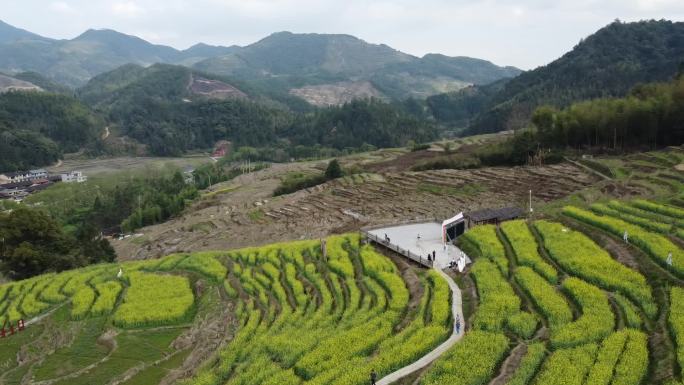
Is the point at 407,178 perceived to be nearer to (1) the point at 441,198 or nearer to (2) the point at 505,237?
(1) the point at 441,198

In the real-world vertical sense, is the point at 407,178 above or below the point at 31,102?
below

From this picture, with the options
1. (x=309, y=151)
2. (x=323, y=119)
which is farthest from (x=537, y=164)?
(x=323, y=119)

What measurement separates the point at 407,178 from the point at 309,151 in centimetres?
7711

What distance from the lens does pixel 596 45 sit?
161625 millimetres

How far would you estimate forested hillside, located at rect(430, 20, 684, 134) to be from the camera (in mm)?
132250

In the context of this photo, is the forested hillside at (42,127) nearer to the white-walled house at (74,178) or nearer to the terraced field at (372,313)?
the white-walled house at (74,178)

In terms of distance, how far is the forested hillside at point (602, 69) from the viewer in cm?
13225

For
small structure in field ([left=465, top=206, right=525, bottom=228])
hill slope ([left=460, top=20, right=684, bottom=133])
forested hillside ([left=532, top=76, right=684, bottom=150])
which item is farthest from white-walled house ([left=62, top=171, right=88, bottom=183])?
hill slope ([left=460, top=20, right=684, bottom=133])

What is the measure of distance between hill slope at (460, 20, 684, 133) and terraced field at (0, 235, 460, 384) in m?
110

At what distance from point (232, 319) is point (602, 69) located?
15122cm

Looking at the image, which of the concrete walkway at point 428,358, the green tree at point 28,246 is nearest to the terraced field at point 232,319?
the concrete walkway at point 428,358

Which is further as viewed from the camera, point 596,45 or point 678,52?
point 596,45

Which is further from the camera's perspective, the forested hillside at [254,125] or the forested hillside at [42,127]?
the forested hillside at [254,125]

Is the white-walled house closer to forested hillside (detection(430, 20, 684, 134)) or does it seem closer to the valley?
the valley
